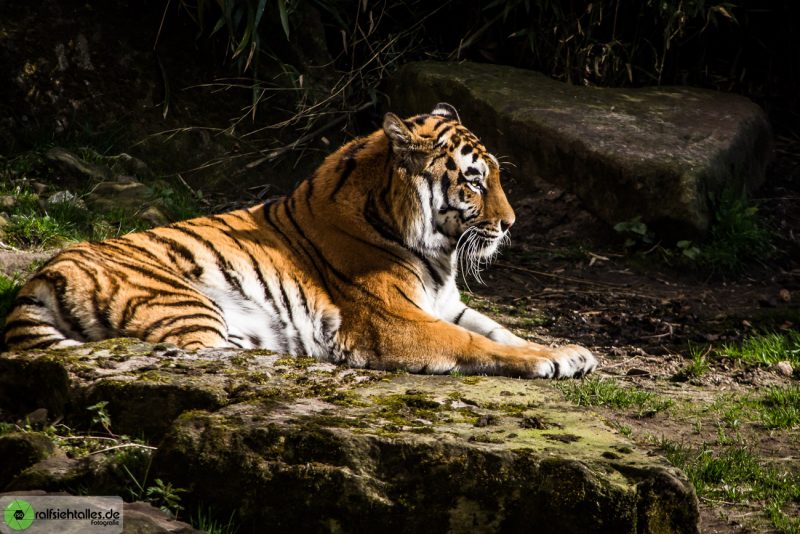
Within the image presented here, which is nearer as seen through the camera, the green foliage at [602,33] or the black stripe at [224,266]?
the black stripe at [224,266]

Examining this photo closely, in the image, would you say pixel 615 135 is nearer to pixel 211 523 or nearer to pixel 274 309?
pixel 274 309

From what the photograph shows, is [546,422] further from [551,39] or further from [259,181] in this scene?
[551,39]

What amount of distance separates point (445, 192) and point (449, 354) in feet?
2.82

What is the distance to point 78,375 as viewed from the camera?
116 inches

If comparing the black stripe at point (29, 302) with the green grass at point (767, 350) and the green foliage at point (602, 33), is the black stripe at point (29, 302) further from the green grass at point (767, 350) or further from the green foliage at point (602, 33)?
the green foliage at point (602, 33)

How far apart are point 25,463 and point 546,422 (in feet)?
4.81

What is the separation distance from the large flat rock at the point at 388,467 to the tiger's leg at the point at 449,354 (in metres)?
1.33

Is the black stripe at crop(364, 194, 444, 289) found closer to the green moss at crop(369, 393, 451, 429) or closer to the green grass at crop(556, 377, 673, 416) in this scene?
the green grass at crop(556, 377, 673, 416)

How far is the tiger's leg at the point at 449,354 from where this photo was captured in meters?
4.17

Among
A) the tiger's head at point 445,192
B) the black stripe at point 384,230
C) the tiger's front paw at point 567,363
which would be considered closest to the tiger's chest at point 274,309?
the black stripe at point 384,230

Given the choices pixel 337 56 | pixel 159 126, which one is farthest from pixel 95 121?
pixel 337 56

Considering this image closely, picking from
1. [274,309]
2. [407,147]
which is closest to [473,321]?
[407,147]


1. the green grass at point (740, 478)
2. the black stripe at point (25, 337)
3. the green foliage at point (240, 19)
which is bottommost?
the green grass at point (740, 478)

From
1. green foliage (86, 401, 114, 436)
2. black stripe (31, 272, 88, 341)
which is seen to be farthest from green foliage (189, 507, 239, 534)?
black stripe (31, 272, 88, 341)
